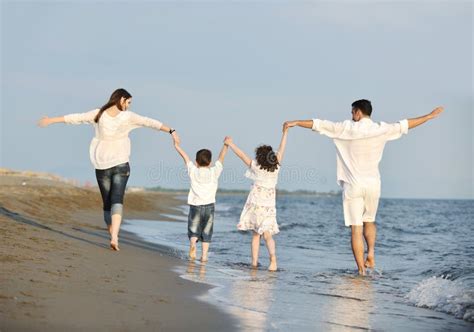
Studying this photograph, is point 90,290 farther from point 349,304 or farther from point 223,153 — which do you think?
point 223,153

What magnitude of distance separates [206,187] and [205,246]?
813mm

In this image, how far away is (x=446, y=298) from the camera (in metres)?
6.40

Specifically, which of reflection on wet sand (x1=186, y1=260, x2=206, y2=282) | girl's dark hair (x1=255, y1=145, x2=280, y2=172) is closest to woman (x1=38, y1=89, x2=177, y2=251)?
reflection on wet sand (x1=186, y1=260, x2=206, y2=282)

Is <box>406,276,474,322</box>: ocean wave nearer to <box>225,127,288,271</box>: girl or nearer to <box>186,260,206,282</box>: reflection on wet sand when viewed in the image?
<box>186,260,206,282</box>: reflection on wet sand

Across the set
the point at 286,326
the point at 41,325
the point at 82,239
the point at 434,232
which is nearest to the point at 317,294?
the point at 286,326

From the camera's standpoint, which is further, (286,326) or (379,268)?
(379,268)

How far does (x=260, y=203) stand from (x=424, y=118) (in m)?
2.45

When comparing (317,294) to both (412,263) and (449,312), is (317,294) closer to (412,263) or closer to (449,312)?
(449,312)

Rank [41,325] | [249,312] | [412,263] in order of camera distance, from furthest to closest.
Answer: [412,263] < [249,312] < [41,325]

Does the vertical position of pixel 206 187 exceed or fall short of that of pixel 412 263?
it exceeds it

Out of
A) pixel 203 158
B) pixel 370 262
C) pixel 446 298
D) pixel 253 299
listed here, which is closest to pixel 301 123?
pixel 203 158

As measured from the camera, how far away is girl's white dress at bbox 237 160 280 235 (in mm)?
9312

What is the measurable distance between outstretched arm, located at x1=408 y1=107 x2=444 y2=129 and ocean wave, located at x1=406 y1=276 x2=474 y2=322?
1966 mm

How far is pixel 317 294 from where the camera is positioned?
21.6 feet
